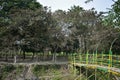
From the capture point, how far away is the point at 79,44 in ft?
96.5

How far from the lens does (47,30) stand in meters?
23.8

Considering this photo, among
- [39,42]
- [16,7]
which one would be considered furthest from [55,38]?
[16,7]

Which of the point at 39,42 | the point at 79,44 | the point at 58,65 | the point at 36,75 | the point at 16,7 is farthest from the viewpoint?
the point at 79,44

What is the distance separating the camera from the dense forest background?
2164 cm

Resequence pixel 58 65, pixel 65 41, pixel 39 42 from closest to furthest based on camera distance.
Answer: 1. pixel 58 65
2. pixel 39 42
3. pixel 65 41

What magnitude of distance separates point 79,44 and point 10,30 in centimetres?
1034

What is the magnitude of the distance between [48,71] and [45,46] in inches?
196

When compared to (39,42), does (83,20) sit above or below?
above

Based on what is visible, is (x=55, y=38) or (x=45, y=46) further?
(x=55, y=38)

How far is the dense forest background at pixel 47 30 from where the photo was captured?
71.0ft

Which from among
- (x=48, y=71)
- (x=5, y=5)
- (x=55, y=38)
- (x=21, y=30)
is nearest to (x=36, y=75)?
(x=48, y=71)

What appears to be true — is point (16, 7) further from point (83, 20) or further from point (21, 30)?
point (83, 20)

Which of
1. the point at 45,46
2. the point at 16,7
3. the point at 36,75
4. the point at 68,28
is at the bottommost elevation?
the point at 36,75

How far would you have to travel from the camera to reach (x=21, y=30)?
2169 cm
